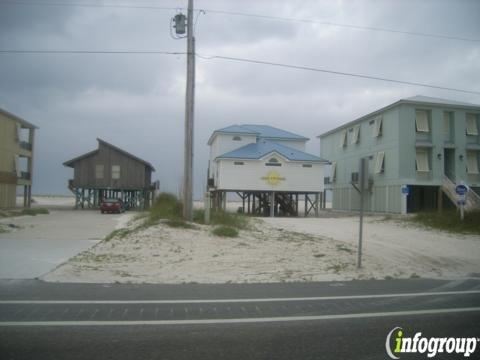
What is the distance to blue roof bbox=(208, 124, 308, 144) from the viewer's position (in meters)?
39.0

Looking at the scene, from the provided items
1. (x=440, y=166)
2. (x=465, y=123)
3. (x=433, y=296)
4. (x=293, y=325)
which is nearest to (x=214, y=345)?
(x=293, y=325)

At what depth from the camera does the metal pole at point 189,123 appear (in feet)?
57.9

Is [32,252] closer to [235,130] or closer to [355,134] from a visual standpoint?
[235,130]

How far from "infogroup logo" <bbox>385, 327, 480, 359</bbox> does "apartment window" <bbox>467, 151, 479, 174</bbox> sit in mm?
35133

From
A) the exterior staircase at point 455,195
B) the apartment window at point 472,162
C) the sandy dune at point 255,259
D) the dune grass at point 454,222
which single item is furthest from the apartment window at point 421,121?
the sandy dune at point 255,259

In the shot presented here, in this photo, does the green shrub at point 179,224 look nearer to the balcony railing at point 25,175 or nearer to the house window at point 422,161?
the house window at point 422,161

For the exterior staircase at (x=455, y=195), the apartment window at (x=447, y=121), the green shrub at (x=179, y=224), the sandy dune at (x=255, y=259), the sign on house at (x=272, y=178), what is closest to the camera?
the sandy dune at (x=255, y=259)

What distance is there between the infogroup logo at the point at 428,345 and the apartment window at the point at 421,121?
3258 cm

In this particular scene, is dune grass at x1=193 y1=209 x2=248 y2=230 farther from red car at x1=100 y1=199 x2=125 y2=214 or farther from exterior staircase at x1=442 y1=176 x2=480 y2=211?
red car at x1=100 y1=199 x2=125 y2=214

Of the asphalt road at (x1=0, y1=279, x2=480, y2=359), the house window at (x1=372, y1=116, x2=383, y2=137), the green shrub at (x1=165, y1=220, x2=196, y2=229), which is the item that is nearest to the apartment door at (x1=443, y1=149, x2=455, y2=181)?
the house window at (x1=372, y1=116, x2=383, y2=137)

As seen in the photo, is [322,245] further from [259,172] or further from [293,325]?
[259,172]

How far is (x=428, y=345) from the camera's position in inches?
201

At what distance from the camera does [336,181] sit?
157ft

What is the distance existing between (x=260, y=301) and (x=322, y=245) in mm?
7815
